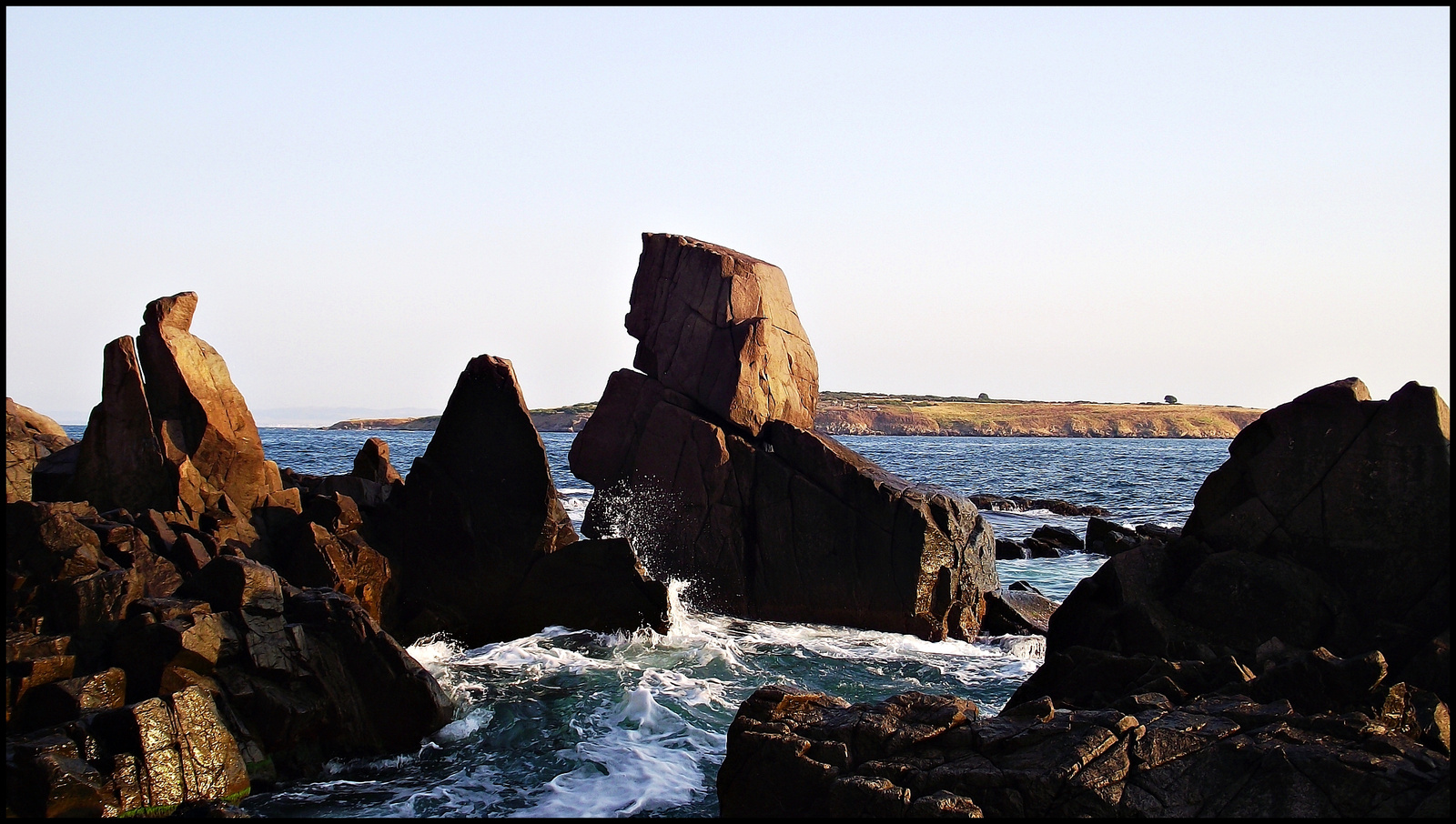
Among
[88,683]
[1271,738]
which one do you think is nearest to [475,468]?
[88,683]

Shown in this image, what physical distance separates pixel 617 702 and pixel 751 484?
23.0 feet

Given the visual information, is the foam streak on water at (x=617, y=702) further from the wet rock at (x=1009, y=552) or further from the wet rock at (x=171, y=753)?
the wet rock at (x=1009, y=552)

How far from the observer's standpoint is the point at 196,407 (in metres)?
19.5

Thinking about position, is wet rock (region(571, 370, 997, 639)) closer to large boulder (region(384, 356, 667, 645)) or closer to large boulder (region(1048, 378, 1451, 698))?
large boulder (region(384, 356, 667, 645))

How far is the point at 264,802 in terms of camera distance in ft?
38.8

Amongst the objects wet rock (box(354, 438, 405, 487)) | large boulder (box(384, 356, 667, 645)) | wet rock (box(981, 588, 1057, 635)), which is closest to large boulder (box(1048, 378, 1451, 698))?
wet rock (box(981, 588, 1057, 635))

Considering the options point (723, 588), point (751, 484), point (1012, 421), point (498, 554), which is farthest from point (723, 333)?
point (1012, 421)

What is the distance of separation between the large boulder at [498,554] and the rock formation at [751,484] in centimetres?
271

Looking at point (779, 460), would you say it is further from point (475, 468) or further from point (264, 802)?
point (264, 802)

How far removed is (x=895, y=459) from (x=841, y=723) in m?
71.7

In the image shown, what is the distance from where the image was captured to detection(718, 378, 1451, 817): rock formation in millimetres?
9695

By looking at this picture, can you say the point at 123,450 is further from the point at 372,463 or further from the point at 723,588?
the point at 723,588

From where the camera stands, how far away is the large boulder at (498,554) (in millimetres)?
19656

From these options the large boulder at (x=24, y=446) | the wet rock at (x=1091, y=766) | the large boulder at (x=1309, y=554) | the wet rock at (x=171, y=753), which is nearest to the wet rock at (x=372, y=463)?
the large boulder at (x=24, y=446)
